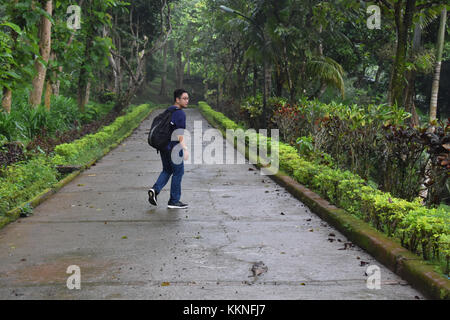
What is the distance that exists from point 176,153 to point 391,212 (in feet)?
11.7

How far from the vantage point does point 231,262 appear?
584 centimetres

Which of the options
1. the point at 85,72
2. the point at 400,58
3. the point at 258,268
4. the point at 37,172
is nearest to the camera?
the point at 258,268

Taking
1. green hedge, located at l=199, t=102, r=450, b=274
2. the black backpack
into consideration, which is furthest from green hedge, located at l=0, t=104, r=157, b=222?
green hedge, located at l=199, t=102, r=450, b=274

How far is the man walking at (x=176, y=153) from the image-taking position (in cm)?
842

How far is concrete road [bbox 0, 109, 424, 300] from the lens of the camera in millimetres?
4965

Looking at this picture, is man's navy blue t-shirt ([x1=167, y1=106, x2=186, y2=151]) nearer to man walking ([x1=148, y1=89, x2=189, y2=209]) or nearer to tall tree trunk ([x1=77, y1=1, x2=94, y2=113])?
man walking ([x1=148, y1=89, x2=189, y2=209])

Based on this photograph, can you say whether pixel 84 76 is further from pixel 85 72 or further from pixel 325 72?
pixel 325 72

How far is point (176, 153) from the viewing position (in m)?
8.54

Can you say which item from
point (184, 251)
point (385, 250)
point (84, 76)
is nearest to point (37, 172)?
point (184, 251)

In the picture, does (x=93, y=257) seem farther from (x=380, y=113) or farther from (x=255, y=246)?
(x=380, y=113)

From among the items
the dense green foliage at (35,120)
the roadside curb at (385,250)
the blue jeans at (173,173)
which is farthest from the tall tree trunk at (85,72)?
the roadside curb at (385,250)

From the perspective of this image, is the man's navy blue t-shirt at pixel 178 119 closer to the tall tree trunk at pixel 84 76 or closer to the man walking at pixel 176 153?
the man walking at pixel 176 153

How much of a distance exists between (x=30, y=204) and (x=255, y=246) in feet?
13.3
